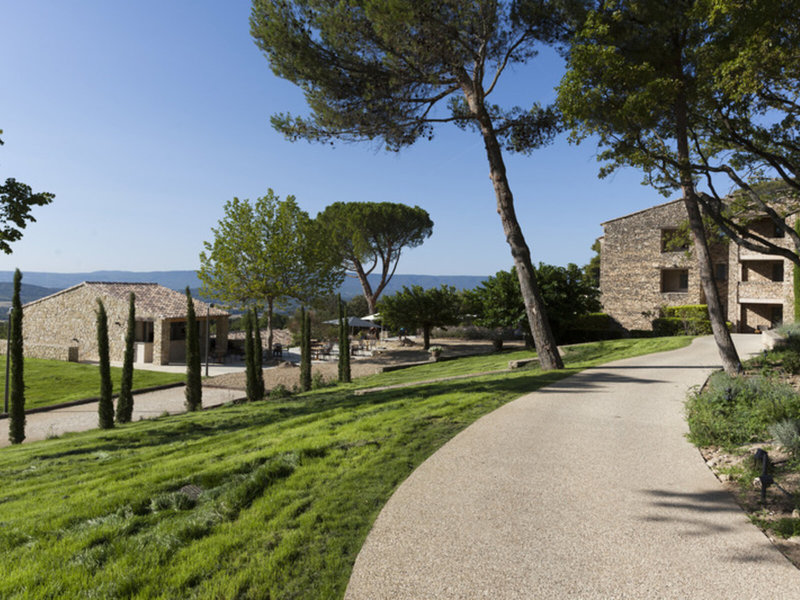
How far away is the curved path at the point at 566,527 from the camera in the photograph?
3.43 meters

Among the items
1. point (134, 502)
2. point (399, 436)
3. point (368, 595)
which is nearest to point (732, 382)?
point (399, 436)

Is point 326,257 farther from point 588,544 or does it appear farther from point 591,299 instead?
point 588,544

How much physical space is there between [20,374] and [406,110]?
14.3m

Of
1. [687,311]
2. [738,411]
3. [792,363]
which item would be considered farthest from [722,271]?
[738,411]

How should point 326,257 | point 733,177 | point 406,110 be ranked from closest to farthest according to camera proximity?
point 733,177 < point 406,110 < point 326,257

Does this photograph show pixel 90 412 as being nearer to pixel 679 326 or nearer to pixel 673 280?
pixel 679 326

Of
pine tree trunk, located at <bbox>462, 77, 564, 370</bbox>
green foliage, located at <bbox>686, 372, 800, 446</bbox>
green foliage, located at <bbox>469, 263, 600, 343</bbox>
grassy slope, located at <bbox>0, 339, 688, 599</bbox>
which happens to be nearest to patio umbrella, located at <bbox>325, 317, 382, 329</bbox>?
green foliage, located at <bbox>469, 263, 600, 343</bbox>

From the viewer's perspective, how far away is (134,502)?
5141mm

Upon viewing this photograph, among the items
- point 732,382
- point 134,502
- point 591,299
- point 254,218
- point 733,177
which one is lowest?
point 134,502

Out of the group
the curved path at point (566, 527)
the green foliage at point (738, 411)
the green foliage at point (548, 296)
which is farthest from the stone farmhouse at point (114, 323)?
the green foliage at point (738, 411)

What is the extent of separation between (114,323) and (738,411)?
106 feet

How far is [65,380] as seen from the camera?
22891 millimetres

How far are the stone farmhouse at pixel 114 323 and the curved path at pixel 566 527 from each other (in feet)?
84.8

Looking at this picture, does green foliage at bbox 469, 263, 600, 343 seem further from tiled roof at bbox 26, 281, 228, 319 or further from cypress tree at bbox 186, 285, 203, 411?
tiled roof at bbox 26, 281, 228, 319
